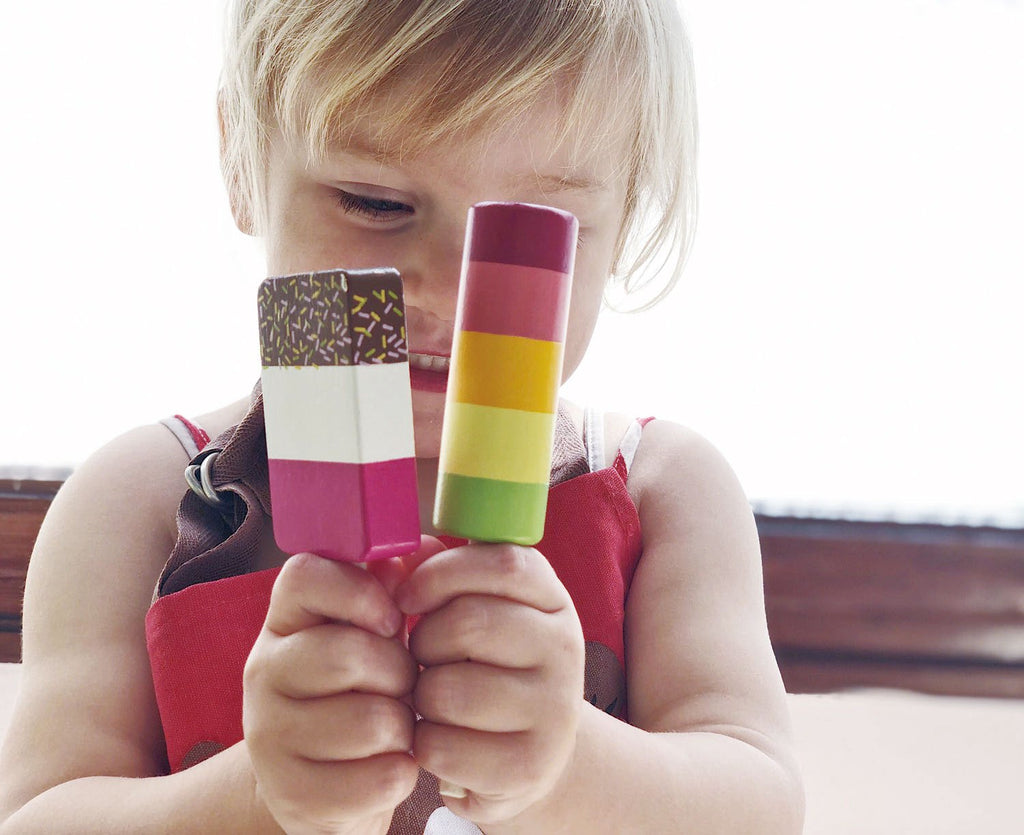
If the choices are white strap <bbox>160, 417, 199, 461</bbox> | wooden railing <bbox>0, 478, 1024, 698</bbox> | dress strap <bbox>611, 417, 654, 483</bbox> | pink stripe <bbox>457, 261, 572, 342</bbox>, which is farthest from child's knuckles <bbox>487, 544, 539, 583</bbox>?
wooden railing <bbox>0, 478, 1024, 698</bbox>

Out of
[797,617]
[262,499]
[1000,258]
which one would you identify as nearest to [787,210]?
[1000,258]

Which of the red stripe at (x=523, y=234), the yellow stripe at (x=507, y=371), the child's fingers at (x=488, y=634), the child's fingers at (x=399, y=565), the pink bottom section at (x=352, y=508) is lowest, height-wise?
the child's fingers at (x=488, y=634)

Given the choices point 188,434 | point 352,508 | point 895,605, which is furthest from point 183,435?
point 895,605

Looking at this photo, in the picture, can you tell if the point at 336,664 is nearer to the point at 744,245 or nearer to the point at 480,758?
the point at 480,758

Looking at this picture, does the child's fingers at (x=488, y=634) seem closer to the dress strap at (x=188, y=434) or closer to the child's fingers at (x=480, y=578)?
the child's fingers at (x=480, y=578)

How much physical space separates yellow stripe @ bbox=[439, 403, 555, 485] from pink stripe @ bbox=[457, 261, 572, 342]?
37mm

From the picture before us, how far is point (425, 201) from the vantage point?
2.33ft

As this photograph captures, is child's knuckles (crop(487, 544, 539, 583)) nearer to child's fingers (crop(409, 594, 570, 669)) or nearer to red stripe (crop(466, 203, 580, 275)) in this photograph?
child's fingers (crop(409, 594, 570, 669))

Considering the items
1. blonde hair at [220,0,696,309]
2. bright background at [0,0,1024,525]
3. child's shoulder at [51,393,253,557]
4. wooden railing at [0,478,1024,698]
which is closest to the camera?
blonde hair at [220,0,696,309]

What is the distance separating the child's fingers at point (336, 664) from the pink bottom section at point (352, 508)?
0.04 m

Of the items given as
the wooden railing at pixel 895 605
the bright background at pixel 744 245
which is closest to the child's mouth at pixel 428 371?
the bright background at pixel 744 245

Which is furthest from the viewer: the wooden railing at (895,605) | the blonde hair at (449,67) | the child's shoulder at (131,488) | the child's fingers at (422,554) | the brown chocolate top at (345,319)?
the wooden railing at (895,605)

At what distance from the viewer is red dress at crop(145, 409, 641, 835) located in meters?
0.77

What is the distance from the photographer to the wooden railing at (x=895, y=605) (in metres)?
1.44
